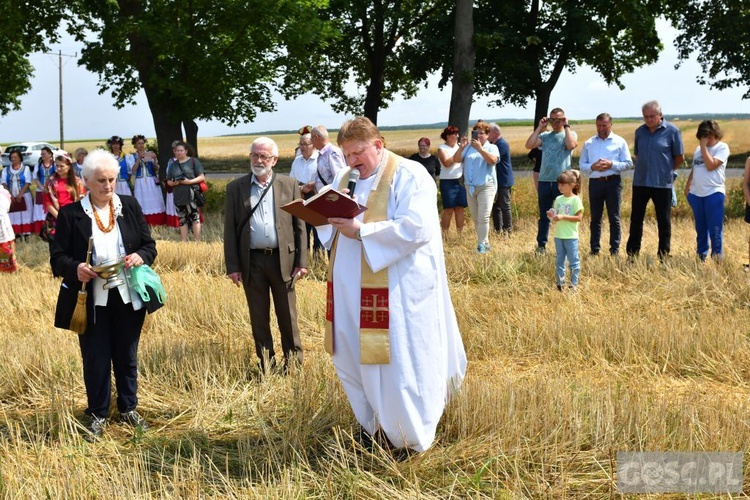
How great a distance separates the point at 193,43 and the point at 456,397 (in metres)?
16.1

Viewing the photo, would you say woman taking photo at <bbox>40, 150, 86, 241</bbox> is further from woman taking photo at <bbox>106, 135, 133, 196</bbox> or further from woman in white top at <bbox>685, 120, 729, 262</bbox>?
woman in white top at <bbox>685, 120, 729, 262</bbox>

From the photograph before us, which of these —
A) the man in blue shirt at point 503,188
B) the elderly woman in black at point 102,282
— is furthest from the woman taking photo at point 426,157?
the elderly woman in black at point 102,282

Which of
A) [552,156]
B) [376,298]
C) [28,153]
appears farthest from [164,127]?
[28,153]

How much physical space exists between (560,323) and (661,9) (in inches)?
900

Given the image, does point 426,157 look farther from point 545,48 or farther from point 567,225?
point 545,48

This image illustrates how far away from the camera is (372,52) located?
31016 mm

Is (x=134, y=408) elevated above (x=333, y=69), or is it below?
below

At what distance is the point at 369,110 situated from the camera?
30.7m

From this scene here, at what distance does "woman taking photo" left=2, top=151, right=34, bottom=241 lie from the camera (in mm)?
15235

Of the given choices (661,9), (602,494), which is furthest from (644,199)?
(661,9)

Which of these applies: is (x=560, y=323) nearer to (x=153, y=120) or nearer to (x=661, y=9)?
(x=153, y=120)

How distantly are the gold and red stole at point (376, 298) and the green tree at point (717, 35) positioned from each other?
26.8 metres

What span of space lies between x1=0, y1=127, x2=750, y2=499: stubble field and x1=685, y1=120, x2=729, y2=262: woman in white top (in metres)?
0.83

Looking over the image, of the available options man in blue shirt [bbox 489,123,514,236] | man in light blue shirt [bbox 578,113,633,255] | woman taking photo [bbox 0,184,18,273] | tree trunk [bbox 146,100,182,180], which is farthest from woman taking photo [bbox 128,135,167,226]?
man in light blue shirt [bbox 578,113,633,255]
